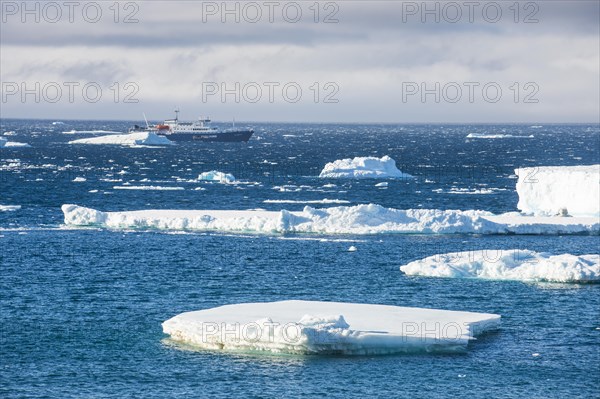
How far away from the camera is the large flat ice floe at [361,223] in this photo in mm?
68875

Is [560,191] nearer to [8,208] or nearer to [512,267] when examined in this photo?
[512,267]

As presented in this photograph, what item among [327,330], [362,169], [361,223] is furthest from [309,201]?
[327,330]

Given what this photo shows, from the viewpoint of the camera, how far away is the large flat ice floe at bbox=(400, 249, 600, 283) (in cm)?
4981

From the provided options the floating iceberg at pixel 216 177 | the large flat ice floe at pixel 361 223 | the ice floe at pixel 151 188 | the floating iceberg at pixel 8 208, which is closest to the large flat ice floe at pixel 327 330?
the large flat ice floe at pixel 361 223

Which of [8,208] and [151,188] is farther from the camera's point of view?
[151,188]

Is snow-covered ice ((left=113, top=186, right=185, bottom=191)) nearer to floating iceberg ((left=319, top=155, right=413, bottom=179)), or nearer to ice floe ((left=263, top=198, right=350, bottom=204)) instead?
ice floe ((left=263, top=198, right=350, bottom=204))

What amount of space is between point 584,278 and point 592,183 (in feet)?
85.8

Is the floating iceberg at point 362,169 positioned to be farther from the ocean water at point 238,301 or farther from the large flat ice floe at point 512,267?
the large flat ice floe at point 512,267

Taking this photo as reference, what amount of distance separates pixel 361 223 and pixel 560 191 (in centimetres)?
1704

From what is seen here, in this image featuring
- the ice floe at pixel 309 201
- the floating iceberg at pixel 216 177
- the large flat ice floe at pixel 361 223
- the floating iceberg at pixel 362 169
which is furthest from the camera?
the floating iceberg at pixel 362 169

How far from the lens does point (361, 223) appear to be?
2736 inches

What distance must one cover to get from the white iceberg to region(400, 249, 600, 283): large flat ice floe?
2295cm

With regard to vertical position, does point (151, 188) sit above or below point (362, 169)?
below

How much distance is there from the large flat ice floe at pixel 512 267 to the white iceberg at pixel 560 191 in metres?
22.9
